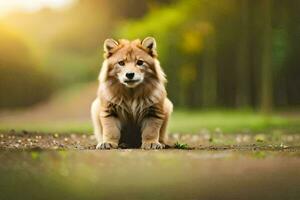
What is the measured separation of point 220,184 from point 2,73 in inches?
629

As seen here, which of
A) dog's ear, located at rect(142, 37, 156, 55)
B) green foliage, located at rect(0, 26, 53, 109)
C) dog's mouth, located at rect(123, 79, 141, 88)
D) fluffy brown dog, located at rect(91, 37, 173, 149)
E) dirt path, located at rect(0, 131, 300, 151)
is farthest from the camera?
Result: green foliage, located at rect(0, 26, 53, 109)

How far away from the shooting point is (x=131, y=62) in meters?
8.01

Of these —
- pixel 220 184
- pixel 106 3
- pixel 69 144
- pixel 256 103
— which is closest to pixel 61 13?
pixel 106 3

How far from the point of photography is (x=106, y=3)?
2455 centimetres

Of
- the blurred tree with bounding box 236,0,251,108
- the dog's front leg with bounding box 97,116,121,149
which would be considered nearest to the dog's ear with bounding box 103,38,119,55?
the dog's front leg with bounding box 97,116,121,149

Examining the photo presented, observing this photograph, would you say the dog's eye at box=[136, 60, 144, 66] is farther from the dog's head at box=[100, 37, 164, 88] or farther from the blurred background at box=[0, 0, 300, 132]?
the blurred background at box=[0, 0, 300, 132]

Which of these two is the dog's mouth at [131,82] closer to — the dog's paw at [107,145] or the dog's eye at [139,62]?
the dog's eye at [139,62]

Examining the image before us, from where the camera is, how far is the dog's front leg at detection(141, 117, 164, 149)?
802 centimetres

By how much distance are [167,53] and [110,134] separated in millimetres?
17658

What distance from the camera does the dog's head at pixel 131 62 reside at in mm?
7969

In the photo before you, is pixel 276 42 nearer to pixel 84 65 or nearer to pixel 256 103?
pixel 256 103

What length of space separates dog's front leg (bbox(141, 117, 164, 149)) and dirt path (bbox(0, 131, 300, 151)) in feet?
1.91

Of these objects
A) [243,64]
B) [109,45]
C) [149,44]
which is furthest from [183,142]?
[243,64]

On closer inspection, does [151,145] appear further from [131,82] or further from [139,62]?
[139,62]
